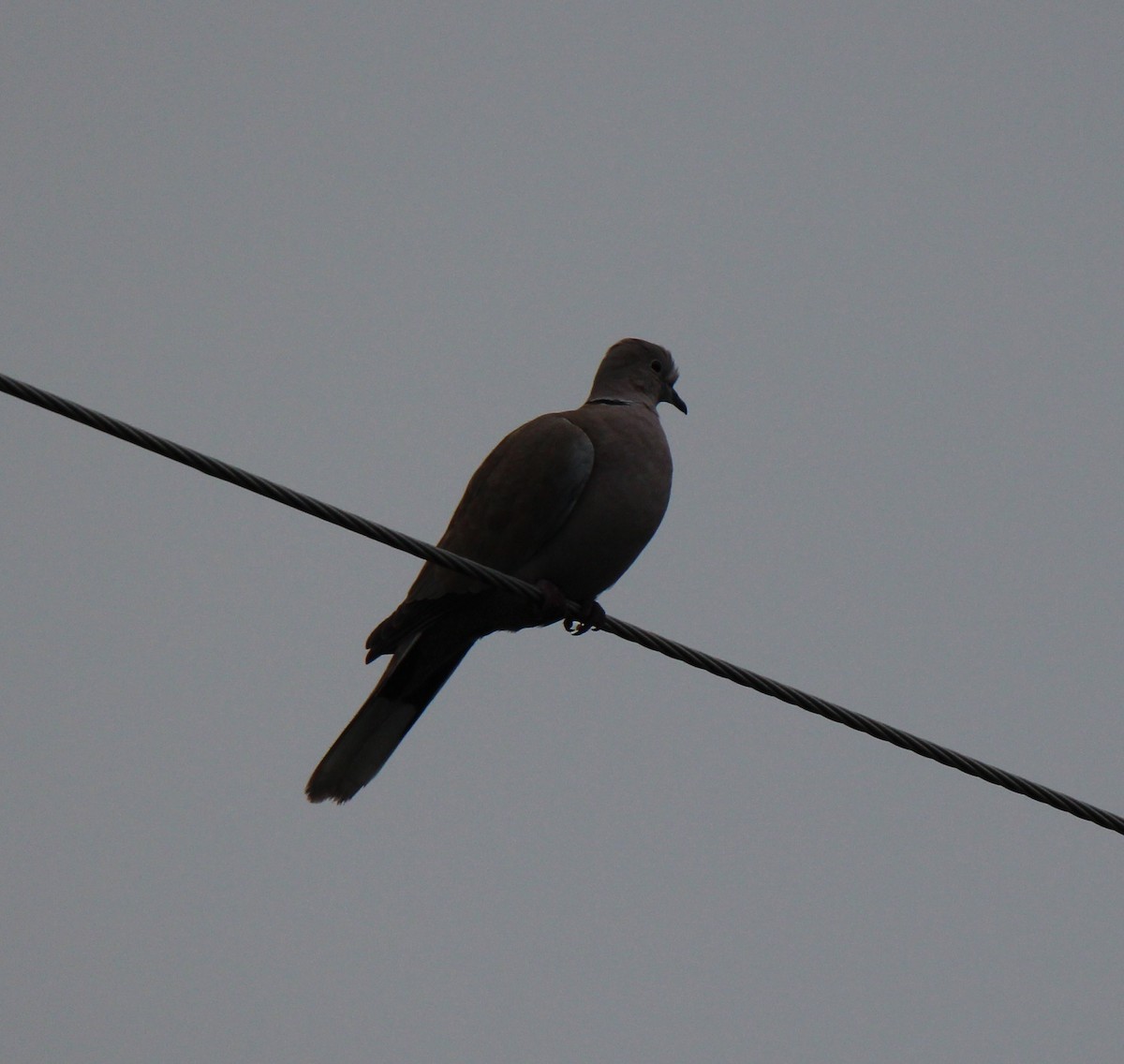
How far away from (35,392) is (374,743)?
83.4 inches

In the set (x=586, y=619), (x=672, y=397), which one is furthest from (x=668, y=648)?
(x=672, y=397)

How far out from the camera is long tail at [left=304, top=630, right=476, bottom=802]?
4637 millimetres

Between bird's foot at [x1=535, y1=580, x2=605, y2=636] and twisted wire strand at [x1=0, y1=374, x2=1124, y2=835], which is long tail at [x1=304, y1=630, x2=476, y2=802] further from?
twisted wire strand at [x1=0, y1=374, x2=1124, y2=835]

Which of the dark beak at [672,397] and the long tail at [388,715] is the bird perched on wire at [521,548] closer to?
the long tail at [388,715]

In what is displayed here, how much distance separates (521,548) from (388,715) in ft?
2.23

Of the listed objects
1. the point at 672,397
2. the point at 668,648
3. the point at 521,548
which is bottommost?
the point at 668,648

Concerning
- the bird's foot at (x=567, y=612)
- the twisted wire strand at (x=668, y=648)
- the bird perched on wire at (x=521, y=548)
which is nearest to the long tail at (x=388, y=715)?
the bird perched on wire at (x=521, y=548)

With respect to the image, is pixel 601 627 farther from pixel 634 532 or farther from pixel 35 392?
pixel 35 392

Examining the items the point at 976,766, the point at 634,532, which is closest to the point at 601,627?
the point at 634,532

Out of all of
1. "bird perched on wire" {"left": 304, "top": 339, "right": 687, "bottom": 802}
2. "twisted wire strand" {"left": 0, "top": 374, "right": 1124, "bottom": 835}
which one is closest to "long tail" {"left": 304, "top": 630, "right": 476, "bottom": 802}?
"bird perched on wire" {"left": 304, "top": 339, "right": 687, "bottom": 802}

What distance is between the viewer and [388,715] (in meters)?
4.75

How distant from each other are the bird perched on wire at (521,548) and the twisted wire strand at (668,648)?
0.92m

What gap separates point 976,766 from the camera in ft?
10.7

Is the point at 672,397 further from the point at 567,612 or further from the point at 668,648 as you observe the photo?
the point at 668,648
